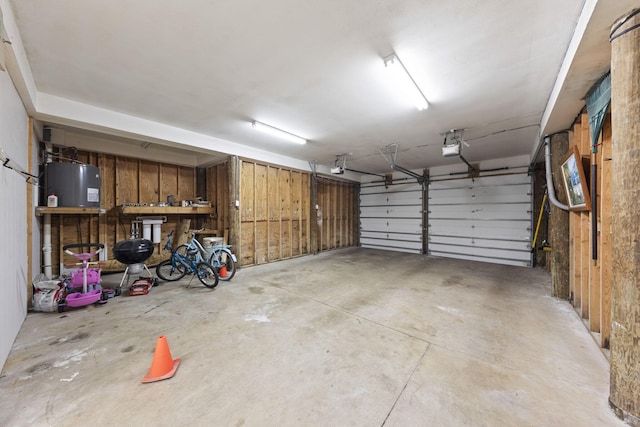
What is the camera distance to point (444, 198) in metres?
7.18

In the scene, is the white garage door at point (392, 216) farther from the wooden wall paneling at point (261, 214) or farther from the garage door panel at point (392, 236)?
the wooden wall paneling at point (261, 214)

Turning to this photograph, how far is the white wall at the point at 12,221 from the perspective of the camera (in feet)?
6.55

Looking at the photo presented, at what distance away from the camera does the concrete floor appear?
1.49m

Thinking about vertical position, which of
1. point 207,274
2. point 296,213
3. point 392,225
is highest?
point 296,213

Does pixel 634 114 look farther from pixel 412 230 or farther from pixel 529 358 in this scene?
pixel 412 230

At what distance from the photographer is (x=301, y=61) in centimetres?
240

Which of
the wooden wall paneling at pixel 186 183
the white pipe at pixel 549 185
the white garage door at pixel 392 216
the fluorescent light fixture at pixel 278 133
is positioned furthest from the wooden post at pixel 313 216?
the white pipe at pixel 549 185

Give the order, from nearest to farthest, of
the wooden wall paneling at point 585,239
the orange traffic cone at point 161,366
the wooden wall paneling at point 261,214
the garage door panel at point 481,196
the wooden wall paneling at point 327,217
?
the orange traffic cone at point 161,366
the wooden wall paneling at point 585,239
the wooden wall paneling at point 261,214
the garage door panel at point 481,196
the wooden wall paneling at point 327,217

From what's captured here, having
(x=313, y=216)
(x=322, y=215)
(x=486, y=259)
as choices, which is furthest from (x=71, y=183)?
(x=486, y=259)

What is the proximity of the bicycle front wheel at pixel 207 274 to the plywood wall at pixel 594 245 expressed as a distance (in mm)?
4787

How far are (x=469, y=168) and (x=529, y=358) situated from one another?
5921mm

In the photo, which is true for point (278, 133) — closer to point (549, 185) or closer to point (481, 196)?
point (549, 185)

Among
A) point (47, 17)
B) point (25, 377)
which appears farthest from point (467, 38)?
point (25, 377)

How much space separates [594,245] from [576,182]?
0.76 meters
